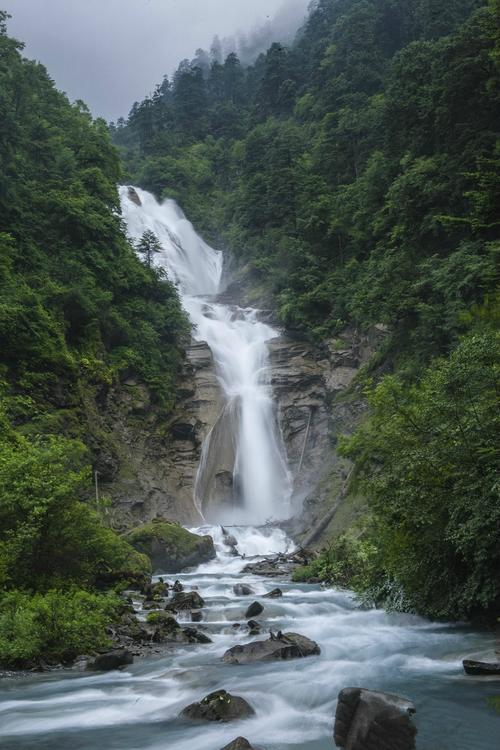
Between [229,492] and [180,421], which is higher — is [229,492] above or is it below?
below

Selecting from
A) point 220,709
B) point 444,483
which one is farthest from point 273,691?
point 444,483

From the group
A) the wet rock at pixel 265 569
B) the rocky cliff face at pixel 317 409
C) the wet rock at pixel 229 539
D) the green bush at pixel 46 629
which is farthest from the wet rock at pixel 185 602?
the wet rock at pixel 229 539

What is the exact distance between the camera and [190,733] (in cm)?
746

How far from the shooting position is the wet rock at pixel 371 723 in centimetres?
614

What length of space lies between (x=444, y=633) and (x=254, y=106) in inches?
2787

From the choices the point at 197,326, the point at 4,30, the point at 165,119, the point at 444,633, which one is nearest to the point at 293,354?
the point at 197,326

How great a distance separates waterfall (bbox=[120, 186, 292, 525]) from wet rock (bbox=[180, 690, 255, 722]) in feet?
69.8

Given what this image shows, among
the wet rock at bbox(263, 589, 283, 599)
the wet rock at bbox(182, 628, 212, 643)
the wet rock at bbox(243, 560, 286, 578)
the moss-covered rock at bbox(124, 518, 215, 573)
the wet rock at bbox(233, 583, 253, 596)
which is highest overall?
the moss-covered rock at bbox(124, 518, 215, 573)

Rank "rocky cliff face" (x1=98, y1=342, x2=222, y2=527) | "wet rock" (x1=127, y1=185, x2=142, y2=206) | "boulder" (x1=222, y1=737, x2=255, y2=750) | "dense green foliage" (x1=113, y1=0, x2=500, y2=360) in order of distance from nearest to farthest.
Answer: "boulder" (x1=222, y1=737, x2=255, y2=750), "dense green foliage" (x1=113, y1=0, x2=500, y2=360), "rocky cliff face" (x1=98, y1=342, x2=222, y2=527), "wet rock" (x1=127, y1=185, x2=142, y2=206)

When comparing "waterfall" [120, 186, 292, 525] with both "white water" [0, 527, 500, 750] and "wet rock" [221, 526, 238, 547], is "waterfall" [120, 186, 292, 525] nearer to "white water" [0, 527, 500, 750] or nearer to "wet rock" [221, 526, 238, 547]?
"wet rock" [221, 526, 238, 547]

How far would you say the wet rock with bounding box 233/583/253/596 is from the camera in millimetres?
16719

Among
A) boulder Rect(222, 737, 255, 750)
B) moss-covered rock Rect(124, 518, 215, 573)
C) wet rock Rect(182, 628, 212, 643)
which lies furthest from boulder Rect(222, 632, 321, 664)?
moss-covered rock Rect(124, 518, 215, 573)

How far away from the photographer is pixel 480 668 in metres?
8.86

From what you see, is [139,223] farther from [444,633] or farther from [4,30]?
[444,633]
